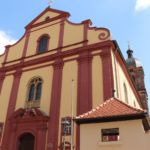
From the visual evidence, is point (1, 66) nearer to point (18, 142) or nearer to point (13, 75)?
point (13, 75)

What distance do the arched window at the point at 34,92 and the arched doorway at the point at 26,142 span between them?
7.49 ft

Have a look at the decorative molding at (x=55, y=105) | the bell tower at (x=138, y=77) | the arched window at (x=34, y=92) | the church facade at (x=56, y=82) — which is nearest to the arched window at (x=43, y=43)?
the church facade at (x=56, y=82)

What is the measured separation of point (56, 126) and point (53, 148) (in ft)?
4.74

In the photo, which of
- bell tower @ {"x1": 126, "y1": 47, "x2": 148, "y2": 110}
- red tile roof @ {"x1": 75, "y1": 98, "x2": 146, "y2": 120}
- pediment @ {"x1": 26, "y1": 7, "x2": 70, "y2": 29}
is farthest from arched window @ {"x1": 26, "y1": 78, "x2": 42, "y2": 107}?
bell tower @ {"x1": 126, "y1": 47, "x2": 148, "y2": 110}

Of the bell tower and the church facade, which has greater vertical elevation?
the bell tower

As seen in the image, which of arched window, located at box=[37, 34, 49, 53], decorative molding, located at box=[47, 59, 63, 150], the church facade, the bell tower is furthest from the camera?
the bell tower

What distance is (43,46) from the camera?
2136 centimetres

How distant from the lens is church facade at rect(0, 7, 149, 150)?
1589 centimetres

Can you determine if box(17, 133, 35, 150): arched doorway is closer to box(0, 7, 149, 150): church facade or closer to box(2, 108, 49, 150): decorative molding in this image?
box(0, 7, 149, 150): church facade

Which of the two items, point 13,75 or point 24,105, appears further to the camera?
point 13,75

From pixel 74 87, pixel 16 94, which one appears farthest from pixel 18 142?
Result: pixel 74 87

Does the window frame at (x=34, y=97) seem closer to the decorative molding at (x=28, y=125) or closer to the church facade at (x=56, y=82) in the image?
the church facade at (x=56, y=82)

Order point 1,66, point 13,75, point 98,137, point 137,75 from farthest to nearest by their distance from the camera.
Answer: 1. point 137,75
2. point 1,66
3. point 13,75
4. point 98,137

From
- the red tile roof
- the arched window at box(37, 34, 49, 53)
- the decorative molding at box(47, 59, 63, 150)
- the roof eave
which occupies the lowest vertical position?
the roof eave
